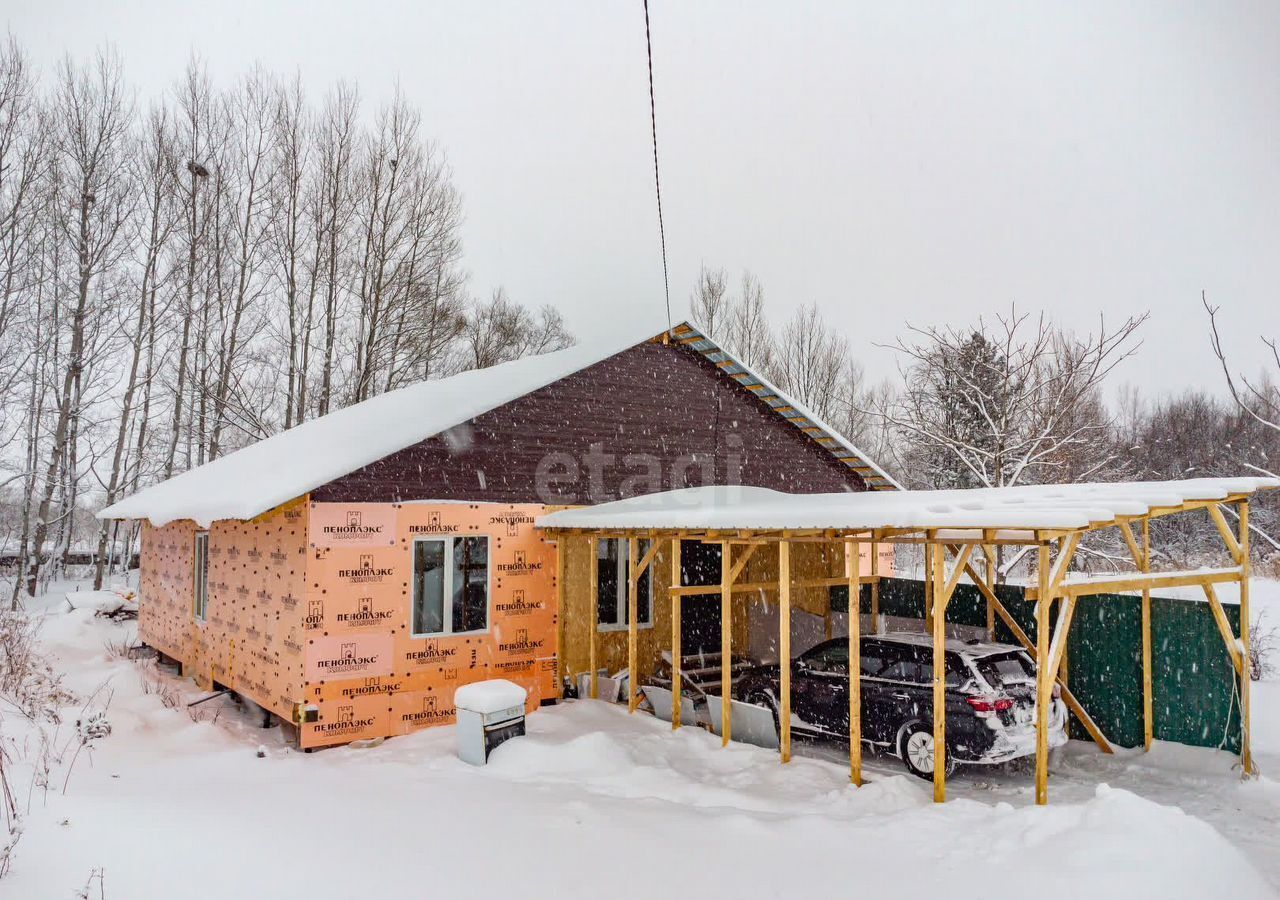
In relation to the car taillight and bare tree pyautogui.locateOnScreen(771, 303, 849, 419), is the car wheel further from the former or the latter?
bare tree pyautogui.locateOnScreen(771, 303, 849, 419)

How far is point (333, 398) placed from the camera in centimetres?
3025

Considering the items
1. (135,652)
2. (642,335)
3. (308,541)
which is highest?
(642,335)

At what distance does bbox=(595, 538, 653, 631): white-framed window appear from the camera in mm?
13555

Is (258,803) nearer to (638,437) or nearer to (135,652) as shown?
(638,437)

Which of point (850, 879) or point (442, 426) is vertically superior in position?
point (442, 426)

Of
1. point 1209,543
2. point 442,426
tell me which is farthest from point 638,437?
point 1209,543

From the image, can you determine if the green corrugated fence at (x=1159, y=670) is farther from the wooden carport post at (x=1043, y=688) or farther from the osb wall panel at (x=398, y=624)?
the osb wall panel at (x=398, y=624)

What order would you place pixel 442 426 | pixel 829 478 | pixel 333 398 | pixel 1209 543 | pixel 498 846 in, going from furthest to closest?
1. pixel 1209 543
2. pixel 333 398
3. pixel 829 478
4. pixel 442 426
5. pixel 498 846

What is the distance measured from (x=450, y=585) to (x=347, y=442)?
2.73 m

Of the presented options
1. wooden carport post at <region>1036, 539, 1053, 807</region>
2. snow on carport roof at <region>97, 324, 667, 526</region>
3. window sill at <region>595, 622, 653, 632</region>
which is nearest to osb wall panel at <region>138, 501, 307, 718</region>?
snow on carport roof at <region>97, 324, 667, 526</region>

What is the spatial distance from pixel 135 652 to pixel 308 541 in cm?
1007

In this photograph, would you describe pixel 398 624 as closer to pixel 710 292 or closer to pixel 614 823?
pixel 614 823

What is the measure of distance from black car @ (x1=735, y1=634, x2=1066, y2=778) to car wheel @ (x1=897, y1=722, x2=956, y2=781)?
0.01 m

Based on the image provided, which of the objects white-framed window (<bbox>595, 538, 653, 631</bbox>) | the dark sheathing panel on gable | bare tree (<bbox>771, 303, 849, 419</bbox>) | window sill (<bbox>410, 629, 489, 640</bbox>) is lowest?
A: window sill (<bbox>410, 629, 489, 640</bbox>)
